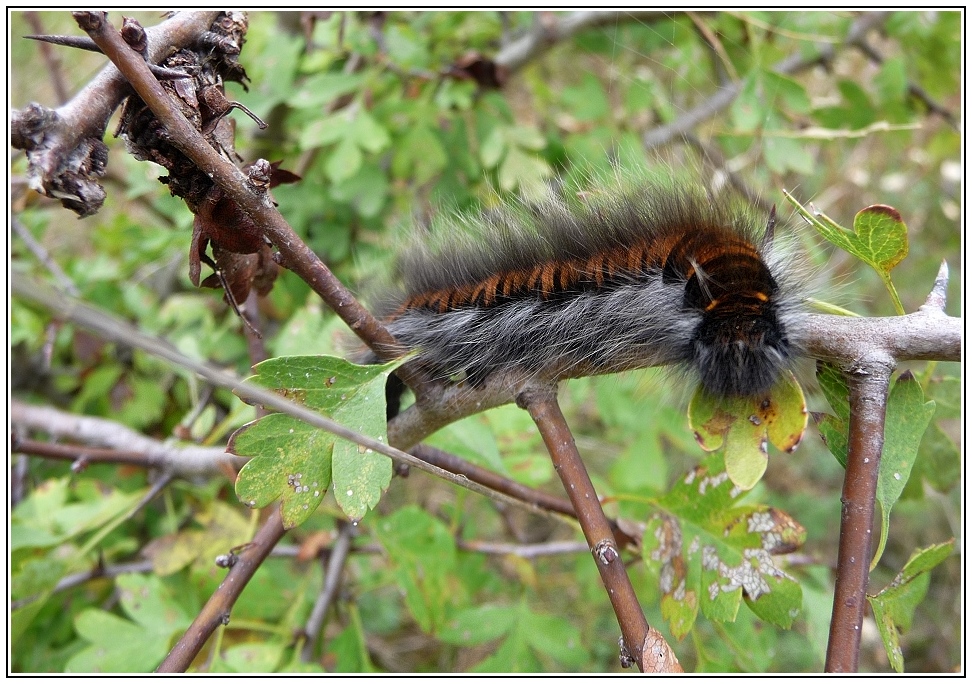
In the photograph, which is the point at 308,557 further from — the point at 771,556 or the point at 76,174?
the point at 76,174

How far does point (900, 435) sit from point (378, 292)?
1.16 meters

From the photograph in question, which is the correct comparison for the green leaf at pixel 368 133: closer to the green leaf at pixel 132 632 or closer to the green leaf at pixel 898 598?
the green leaf at pixel 132 632

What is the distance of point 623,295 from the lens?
1377mm

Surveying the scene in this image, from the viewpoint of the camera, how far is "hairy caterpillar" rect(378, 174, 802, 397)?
4.34 feet

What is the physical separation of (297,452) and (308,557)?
1183 mm

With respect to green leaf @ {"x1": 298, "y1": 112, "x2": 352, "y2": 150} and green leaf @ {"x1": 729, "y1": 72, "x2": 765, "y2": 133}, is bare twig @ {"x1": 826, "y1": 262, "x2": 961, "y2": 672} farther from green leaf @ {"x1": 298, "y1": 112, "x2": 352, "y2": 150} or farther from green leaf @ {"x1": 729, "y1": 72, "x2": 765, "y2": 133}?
green leaf @ {"x1": 298, "y1": 112, "x2": 352, "y2": 150}

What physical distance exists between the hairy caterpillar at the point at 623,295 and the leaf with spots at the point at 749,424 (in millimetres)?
25

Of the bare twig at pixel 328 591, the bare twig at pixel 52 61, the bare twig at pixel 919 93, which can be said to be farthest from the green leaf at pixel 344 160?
the bare twig at pixel 919 93

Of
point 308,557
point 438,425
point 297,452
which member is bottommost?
point 308,557

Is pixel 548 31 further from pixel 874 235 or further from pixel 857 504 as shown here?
pixel 857 504

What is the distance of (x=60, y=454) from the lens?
1.80m
